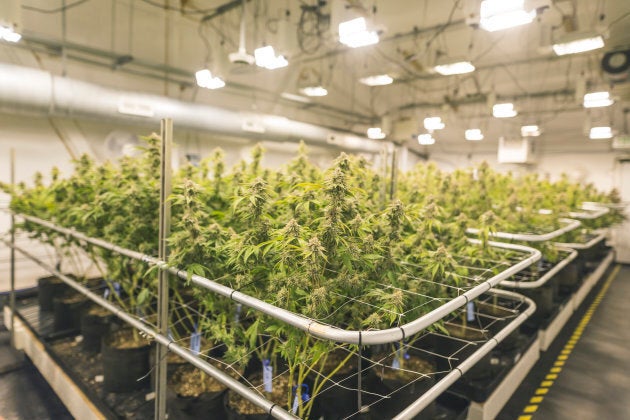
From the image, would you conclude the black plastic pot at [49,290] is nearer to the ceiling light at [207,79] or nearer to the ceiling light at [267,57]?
the ceiling light at [207,79]

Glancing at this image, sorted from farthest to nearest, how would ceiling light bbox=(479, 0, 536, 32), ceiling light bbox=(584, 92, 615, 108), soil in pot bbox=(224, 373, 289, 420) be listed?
ceiling light bbox=(584, 92, 615, 108)
ceiling light bbox=(479, 0, 536, 32)
soil in pot bbox=(224, 373, 289, 420)

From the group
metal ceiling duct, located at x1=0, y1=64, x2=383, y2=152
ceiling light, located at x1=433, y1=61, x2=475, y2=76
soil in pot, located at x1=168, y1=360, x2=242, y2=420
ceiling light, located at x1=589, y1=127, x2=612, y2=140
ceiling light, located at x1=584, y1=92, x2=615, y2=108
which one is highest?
ceiling light, located at x1=433, y1=61, x2=475, y2=76

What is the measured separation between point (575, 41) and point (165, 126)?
3.31m

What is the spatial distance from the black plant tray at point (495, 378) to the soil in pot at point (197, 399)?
1.28m

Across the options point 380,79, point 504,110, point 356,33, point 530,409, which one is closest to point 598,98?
point 504,110

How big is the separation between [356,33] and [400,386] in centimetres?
245

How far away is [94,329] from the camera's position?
257 cm

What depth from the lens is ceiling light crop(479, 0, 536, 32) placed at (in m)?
2.35

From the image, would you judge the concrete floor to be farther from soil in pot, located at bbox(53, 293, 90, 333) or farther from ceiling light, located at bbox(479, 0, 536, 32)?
soil in pot, located at bbox(53, 293, 90, 333)

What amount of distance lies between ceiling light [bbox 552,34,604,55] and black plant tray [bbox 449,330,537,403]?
2.39m

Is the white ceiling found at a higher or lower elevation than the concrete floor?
higher

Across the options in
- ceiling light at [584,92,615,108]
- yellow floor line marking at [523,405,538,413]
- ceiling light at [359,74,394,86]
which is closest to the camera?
yellow floor line marking at [523,405,538,413]

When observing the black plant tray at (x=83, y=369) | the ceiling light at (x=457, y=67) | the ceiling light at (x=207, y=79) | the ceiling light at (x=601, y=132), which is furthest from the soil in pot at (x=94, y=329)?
the ceiling light at (x=601, y=132)

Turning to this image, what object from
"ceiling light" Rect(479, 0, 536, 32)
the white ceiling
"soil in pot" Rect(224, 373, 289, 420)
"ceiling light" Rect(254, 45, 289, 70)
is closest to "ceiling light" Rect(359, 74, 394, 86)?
the white ceiling
